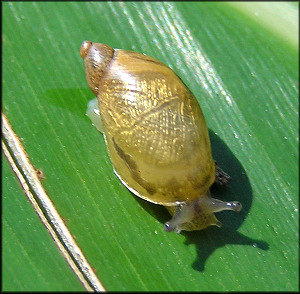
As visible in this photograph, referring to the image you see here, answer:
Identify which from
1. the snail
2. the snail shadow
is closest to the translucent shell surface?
the snail

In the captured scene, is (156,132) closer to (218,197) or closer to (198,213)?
(198,213)

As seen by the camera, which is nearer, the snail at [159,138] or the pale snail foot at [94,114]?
the snail at [159,138]

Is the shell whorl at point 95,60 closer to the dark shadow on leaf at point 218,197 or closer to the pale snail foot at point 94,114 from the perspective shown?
the pale snail foot at point 94,114

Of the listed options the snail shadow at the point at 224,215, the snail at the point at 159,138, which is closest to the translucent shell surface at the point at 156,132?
the snail at the point at 159,138

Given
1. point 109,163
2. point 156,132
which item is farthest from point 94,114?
point 156,132

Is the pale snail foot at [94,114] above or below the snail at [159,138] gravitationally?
below

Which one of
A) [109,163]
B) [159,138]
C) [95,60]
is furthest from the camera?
[109,163]
